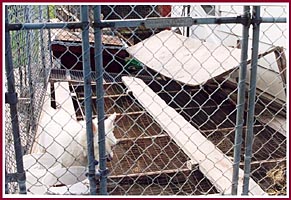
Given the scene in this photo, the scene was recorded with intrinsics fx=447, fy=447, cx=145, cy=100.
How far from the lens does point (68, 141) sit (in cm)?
295

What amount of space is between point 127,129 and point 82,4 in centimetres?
241

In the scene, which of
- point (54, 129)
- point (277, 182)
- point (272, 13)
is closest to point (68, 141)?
point (54, 129)

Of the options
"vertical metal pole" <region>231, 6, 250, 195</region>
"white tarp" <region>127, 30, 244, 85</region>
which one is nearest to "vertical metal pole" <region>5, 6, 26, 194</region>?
"vertical metal pole" <region>231, 6, 250, 195</region>

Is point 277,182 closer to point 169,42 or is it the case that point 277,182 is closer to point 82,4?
point 82,4

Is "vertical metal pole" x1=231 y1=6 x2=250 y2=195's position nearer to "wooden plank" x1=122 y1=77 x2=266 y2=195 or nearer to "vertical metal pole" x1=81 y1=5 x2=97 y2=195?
"wooden plank" x1=122 y1=77 x2=266 y2=195

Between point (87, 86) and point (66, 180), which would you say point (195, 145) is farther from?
point (87, 86)

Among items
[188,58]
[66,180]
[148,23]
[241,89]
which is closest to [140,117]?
[188,58]

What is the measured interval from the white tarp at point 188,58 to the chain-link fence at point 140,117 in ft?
0.05

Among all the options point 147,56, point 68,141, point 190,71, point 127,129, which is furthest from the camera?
point 147,56

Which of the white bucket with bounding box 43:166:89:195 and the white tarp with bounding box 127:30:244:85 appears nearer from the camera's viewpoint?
the white bucket with bounding box 43:166:89:195

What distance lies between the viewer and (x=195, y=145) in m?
3.41

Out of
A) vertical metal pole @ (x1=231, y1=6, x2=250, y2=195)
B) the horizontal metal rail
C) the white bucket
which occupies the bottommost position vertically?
the white bucket

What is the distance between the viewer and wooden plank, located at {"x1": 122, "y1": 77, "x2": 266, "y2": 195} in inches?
115

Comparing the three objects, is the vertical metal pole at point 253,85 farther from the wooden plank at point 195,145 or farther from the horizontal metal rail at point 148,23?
the wooden plank at point 195,145
